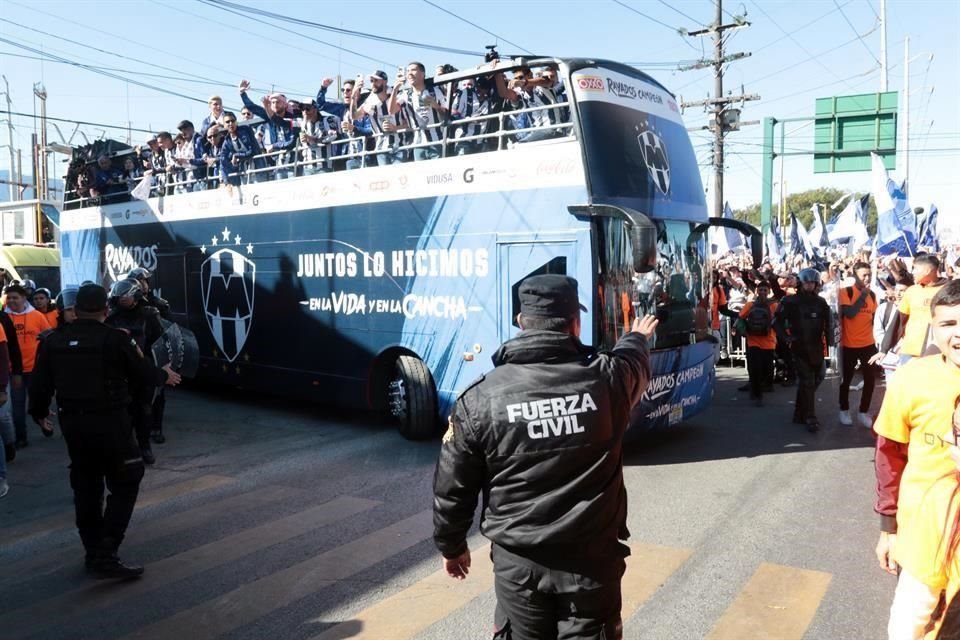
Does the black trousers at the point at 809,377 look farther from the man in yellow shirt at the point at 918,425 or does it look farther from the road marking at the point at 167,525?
the man in yellow shirt at the point at 918,425

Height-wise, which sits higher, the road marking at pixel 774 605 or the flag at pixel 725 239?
the flag at pixel 725 239

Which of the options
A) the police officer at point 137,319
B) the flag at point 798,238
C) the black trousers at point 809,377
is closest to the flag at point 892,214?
the black trousers at point 809,377

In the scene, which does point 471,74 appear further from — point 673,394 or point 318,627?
point 318,627

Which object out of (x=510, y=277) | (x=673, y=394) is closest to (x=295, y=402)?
(x=510, y=277)

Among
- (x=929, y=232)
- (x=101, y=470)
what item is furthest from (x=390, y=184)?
(x=929, y=232)

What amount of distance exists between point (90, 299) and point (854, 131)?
78.1ft

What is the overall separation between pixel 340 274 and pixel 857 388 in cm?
795

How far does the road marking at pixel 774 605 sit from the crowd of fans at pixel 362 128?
→ 4.32 m

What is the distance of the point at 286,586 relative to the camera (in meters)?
4.81

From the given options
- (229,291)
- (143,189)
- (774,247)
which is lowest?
(229,291)

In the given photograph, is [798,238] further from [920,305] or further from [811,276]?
[920,305]

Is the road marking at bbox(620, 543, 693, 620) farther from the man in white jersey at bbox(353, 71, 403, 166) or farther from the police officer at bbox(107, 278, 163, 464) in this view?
the man in white jersey at bbox(353, 71, 403, 166)

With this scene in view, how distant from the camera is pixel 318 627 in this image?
424cm

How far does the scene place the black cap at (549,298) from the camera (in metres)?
2.70
